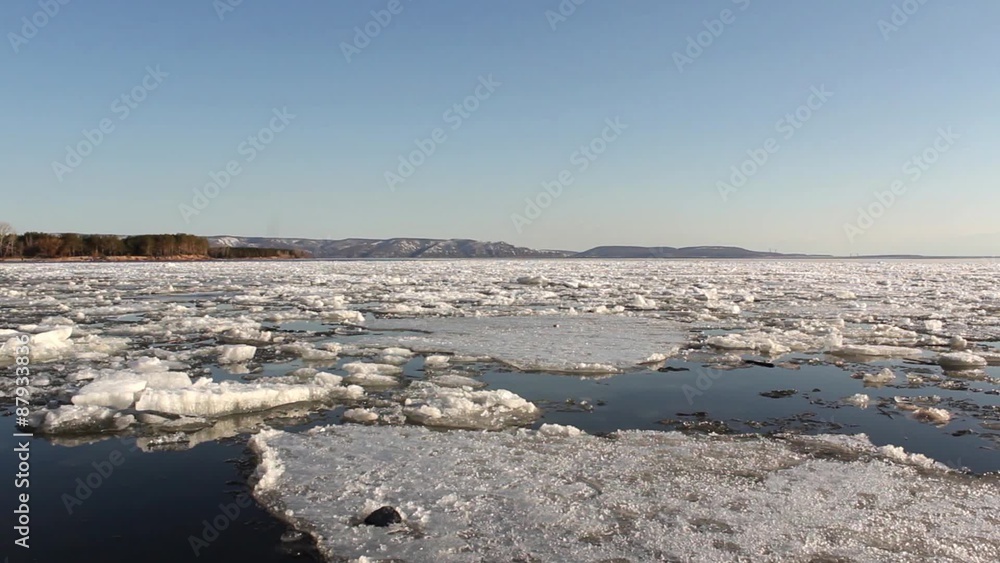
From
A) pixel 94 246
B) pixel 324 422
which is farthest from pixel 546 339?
pixel 94 246

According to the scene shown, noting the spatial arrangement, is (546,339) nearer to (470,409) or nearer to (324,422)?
(470,409)

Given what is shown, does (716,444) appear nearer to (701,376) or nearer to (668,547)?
(668,547)

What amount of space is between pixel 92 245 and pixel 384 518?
80.6 metres

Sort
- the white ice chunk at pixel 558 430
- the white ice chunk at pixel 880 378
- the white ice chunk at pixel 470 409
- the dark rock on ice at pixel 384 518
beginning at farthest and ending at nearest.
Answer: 1. the white ice chunk at pixel 880 378
2. the white ice chunk at pixel 470 409
3. the white ice chunk at pixel 558 430
4. the dark rock on ice at pixel 384 518

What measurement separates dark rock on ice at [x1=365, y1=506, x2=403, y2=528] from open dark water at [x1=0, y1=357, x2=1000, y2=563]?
0.40 metres

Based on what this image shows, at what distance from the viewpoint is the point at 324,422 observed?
566cm

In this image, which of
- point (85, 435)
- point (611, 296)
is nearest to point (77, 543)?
point (85, 435)

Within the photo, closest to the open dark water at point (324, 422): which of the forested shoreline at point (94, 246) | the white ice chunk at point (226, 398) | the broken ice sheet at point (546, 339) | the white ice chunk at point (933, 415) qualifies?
the white ice chunk at point (933, 415)

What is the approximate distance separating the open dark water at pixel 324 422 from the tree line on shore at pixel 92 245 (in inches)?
2932

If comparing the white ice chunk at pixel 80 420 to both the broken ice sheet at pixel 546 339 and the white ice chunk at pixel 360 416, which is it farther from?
the broken ice sheet at pixel 546 339

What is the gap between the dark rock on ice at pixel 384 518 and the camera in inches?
140

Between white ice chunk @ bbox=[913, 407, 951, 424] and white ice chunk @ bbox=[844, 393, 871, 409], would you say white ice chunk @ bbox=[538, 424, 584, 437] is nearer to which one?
white ice chunk @ bbox=[844, 393, 871, 409]

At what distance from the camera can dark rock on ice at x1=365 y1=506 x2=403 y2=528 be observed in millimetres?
3543

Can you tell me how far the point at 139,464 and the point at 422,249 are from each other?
646ft
